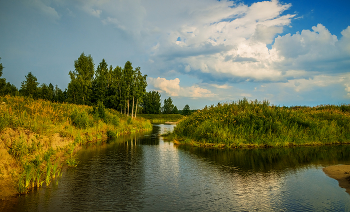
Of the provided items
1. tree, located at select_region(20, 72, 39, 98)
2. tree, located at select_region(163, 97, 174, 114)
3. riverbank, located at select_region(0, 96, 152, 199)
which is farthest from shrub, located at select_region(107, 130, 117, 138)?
tree, located at select_region(163, 97, 174, 114)

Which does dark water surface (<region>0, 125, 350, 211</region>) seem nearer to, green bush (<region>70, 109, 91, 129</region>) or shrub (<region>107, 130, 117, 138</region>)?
green bush (<region>70, 109, 91, 129</region>)

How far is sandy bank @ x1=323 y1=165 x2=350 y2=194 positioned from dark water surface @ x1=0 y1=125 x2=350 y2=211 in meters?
0.36

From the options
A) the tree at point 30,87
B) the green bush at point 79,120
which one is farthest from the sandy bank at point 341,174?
the tree at point 30,87

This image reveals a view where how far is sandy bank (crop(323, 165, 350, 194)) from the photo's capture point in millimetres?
10825

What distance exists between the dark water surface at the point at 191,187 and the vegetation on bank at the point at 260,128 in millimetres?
6489

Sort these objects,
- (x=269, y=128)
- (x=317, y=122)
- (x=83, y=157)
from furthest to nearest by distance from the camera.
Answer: (x=317, y=122) → (x=269, y=128) → (x=83, y=157)

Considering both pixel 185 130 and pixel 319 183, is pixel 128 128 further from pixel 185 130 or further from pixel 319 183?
pixel 319 183

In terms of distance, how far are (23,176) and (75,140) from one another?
1169cm

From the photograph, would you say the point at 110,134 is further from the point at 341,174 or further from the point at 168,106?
the point at 168,106

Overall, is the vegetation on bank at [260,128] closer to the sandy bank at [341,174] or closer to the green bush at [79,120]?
the sandy bank at [341,174]

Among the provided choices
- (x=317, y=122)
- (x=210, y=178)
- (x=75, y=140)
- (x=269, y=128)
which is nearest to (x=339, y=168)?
(x=210, y=178)

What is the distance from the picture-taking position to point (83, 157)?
673 inches

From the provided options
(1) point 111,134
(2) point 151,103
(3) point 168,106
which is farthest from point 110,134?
(3) point 168,106

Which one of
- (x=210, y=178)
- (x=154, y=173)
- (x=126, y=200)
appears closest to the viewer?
(x=126, y=200)
